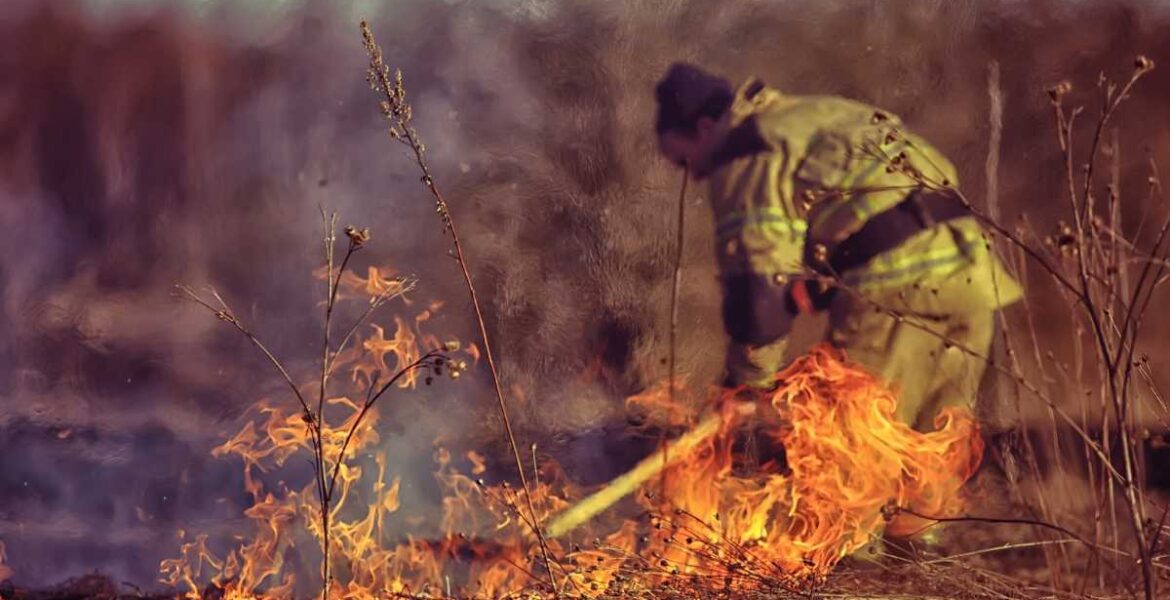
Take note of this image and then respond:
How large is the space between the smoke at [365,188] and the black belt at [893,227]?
227mm

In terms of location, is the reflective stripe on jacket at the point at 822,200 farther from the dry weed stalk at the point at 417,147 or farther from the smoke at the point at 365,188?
the dry weed stalk at the point at 417,147

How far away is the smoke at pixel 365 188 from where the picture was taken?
4.26m

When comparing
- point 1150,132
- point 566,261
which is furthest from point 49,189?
point 1150,132

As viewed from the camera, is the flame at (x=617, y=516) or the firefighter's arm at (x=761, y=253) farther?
the firefighter's arm at (x=761, y=253)

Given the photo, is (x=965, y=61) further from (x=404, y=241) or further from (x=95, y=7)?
(x=95, y=7)

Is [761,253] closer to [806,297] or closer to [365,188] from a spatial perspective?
[806,297]

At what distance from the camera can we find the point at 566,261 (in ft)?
14.3

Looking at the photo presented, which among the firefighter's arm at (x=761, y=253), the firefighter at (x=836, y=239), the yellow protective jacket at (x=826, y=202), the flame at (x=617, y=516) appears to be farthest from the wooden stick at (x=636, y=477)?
the yellow protective jacket at (x=826, y=202)

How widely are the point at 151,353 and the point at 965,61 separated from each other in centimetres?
372

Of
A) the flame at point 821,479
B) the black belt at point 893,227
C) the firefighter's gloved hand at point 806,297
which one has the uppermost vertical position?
the black belt at point 893,227

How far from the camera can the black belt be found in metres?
4.21

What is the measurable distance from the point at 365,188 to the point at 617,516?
1783mm

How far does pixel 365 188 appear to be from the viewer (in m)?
4.48

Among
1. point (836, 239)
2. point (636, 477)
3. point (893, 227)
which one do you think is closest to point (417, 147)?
point (636, 477)
